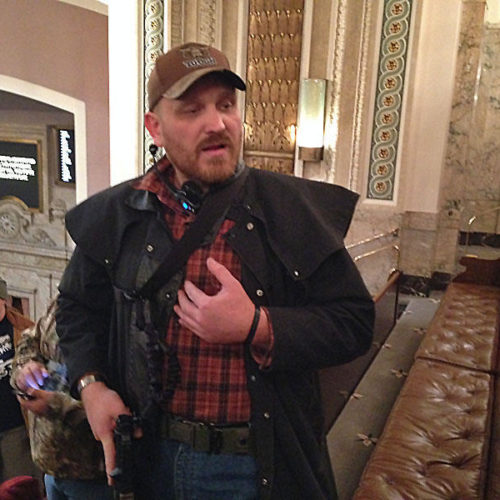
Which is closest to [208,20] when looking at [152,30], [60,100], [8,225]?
[152,30]

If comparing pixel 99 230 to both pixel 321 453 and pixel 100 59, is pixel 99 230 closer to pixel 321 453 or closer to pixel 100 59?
pixel 321 453

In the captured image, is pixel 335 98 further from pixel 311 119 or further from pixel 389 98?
pixel 389 98

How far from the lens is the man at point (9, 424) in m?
2.36

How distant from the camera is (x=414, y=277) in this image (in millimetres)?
5578

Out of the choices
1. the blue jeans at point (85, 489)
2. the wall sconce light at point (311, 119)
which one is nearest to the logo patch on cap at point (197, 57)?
the blue jeans at point (85, 489)

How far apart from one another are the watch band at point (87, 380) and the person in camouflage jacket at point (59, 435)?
0.90 ft

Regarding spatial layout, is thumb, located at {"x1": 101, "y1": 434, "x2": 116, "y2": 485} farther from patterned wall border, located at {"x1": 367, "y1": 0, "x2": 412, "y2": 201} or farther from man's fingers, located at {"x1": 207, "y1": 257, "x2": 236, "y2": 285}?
patterned wall border, located at {"x1": 367, "y1": 0, "x2": 412, "y2": 201}

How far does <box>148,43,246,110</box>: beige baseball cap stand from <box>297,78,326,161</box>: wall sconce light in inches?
170

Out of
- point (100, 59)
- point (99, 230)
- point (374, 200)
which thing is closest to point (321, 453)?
point (99, 230)

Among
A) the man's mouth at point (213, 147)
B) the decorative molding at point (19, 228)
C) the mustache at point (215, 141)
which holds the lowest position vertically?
the decorative molding at point (19, 228)

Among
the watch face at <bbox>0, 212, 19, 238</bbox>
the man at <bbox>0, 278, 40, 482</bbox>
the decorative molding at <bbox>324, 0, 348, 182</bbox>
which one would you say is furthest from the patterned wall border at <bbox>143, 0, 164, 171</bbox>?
the watch face at <bbox>0, 212, 19, 238</bbox>

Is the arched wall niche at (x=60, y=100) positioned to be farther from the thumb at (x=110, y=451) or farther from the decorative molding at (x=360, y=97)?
the thumb at (x=110, y=451)

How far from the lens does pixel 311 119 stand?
5.32 m

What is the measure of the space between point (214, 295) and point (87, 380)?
1.25ft
